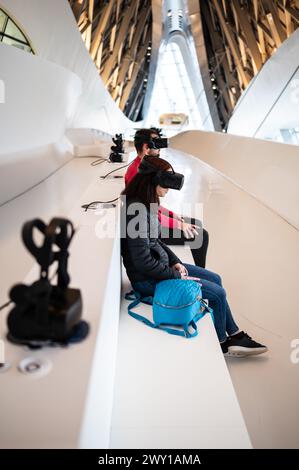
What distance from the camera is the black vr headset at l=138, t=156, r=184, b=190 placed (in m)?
2.41

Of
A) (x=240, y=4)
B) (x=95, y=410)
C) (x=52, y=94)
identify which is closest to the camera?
(x=95, y=410)

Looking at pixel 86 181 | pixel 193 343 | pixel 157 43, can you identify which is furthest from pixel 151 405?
pixel 157 43

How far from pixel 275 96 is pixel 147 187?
46.3 feet

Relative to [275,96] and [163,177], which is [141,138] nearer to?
[163,177]

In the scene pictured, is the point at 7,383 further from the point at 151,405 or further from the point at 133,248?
the point at 133,248

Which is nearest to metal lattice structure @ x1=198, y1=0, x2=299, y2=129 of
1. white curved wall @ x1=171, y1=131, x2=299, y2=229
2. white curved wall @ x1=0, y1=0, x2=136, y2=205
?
white curved wall @ x1=171, y1=131, x2=299, y2=229

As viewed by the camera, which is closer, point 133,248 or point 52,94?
point 133,248

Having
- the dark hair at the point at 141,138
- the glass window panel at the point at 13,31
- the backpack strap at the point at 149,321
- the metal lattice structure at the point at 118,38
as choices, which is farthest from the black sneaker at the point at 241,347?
the metal lattice structure at the point at 118,38

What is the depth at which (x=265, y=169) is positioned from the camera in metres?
5.90

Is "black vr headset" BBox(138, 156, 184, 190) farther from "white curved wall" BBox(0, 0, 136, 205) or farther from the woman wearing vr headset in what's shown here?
"white curved wall" BBox(0, 0, 136, 205)

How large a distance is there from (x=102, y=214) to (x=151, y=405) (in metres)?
1.59

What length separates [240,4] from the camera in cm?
1991

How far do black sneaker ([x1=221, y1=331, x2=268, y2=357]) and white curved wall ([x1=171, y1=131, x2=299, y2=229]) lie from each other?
7.22 ft

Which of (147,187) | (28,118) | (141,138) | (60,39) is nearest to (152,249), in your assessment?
(147,187)
